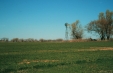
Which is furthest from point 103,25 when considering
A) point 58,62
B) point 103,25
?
point 58,62

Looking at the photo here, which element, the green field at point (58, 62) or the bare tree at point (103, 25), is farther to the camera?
the bare tree at point (103, 25)

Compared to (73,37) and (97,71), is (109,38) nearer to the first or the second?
(73,37)

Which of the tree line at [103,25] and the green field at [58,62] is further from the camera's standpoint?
the tree line at [103,25]

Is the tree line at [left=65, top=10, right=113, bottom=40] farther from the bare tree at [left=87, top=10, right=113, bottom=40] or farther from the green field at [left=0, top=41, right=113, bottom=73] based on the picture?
the green field at [left=0, top=41, right=113, bottom=73]

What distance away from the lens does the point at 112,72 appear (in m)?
11.1

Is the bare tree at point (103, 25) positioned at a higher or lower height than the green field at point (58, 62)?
higher

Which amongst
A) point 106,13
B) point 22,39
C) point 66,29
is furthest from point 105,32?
point 22,39

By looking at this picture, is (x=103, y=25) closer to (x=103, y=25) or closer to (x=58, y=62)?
(x=103, y=25)

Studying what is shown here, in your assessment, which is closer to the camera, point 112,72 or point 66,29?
point 112,72

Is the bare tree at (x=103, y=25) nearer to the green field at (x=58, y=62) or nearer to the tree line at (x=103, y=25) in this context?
the tree line at (x=103, y=25)

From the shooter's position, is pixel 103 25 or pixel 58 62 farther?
pixel 103 25

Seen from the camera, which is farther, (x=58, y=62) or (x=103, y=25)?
(x=103, y=25)

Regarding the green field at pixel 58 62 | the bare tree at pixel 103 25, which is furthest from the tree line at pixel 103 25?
the green field at pixel 58 62

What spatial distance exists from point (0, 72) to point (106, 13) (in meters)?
98.0
